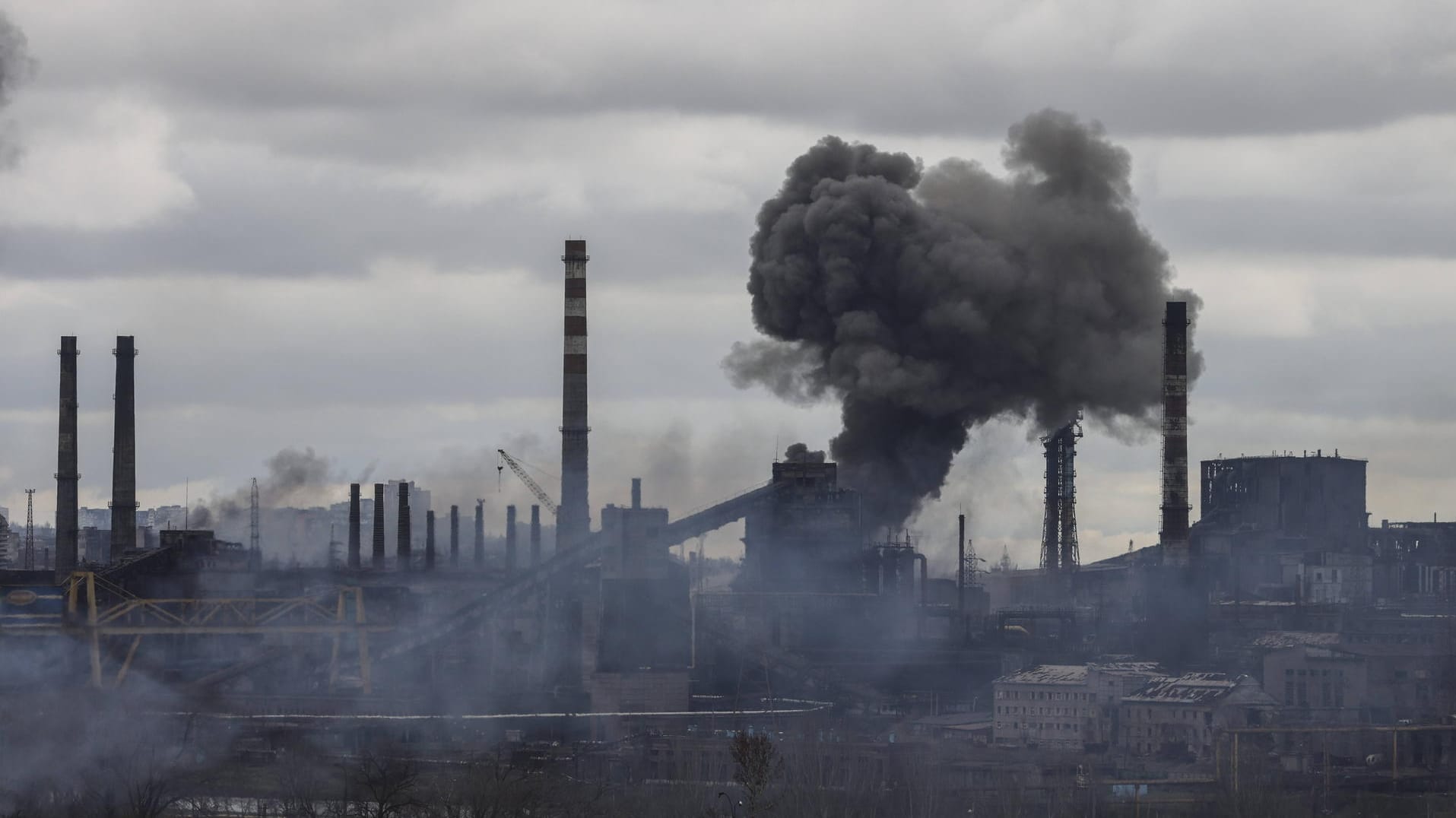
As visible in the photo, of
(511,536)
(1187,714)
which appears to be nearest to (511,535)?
(511,536)

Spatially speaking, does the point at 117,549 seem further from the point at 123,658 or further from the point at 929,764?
the point at 929,764

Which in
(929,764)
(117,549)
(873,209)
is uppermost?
(873,209)

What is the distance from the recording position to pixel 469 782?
44844mm

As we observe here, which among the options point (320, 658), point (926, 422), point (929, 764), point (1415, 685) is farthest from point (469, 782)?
point (1415, 685)

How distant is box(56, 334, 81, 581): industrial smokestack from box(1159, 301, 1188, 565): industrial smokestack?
30.7m

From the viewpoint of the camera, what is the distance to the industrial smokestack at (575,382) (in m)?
62.7

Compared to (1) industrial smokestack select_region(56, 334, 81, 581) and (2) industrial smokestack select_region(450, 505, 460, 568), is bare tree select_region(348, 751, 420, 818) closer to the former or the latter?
(1) industrial smokestack select_region(56, 334, 81, 581)

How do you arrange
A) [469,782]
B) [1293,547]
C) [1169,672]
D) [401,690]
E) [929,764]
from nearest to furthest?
[469,782], [929,764], [401,690], [1169,672], [1293,547]

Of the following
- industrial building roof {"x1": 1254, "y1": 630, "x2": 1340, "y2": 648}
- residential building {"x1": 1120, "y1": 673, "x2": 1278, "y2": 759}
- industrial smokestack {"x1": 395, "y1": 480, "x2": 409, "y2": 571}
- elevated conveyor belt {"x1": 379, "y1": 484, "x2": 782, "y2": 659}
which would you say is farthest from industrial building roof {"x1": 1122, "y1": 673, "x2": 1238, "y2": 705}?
industrial smokestack {"x1": 395, "y1": 480, "x2": 409, "y2": 571}

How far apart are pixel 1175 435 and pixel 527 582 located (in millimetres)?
19021

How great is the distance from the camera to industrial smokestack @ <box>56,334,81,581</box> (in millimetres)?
63094

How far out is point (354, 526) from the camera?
259ft

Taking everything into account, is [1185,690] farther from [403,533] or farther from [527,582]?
[403,533]

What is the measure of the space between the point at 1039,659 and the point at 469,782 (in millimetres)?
26001
